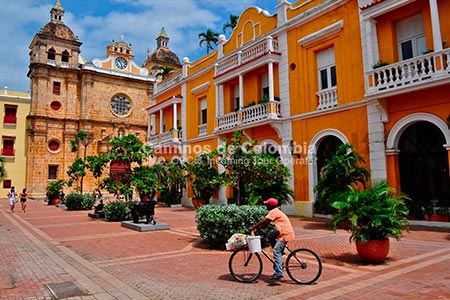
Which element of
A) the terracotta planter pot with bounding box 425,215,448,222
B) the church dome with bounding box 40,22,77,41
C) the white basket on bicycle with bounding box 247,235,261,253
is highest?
the church dome with bounding box 40,22,77,41

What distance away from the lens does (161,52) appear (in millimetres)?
48719

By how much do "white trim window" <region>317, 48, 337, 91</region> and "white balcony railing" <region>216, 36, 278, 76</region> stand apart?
253 centimetres

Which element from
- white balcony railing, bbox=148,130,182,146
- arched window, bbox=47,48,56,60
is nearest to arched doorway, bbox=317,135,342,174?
white balcony railing, bbox=148,130,182,146

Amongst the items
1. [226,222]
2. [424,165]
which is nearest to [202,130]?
[424,165]

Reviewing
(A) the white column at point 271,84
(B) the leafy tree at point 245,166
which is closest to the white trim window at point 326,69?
(A) the white column at point 271,84

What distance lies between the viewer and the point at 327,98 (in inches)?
586

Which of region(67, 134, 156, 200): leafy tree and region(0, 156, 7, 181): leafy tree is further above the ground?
region(0, 156, 7, 181): leafy tree

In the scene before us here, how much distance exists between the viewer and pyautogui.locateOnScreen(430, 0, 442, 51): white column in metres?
10.9

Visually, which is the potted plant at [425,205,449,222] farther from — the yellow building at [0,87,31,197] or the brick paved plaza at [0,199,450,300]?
the yellow building at [0,87,31,197]

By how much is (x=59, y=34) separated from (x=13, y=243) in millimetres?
35522

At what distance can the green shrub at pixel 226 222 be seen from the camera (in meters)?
8.80

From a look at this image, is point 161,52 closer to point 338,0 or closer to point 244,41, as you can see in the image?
point 244,41

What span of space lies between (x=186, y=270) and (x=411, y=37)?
11446 mm

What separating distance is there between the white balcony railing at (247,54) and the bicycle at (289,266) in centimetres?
1255
